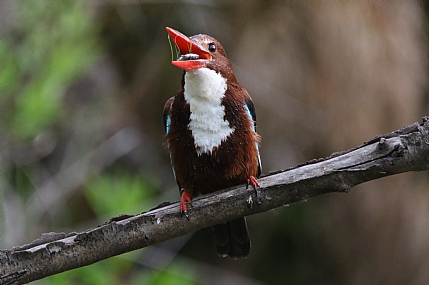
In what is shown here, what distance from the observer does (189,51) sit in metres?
2.50

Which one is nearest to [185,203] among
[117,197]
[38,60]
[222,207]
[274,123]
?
[222,207]

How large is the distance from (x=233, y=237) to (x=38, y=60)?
1.48 metres

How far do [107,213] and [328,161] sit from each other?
4.65 feet

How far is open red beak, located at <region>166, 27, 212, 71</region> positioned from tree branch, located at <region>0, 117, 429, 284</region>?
56 cm

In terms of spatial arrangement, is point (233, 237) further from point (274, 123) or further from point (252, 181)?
point (274, 123)

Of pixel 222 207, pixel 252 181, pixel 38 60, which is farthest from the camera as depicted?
pixel 38 60

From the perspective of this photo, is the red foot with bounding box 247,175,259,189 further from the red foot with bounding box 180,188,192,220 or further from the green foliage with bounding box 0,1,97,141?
the green foliage with bounding box 0,1,97,141

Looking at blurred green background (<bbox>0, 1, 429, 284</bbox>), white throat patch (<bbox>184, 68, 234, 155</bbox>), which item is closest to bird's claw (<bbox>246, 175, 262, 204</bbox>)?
white throat patch (<bbox>184, 68, 234, 155</bbox>)

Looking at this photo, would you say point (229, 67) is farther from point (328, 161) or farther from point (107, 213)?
point (107, 213)

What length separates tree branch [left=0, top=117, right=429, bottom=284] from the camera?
2.11m

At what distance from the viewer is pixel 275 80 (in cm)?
411

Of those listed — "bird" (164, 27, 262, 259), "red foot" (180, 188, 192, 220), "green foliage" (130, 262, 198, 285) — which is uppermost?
"bird" (164, 27, 262, 259)

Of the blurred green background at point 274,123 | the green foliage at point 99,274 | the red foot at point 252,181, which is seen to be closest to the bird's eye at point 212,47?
the red foot at point 252,181

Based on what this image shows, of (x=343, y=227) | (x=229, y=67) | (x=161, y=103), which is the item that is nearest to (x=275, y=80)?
(x=161, y=103)
